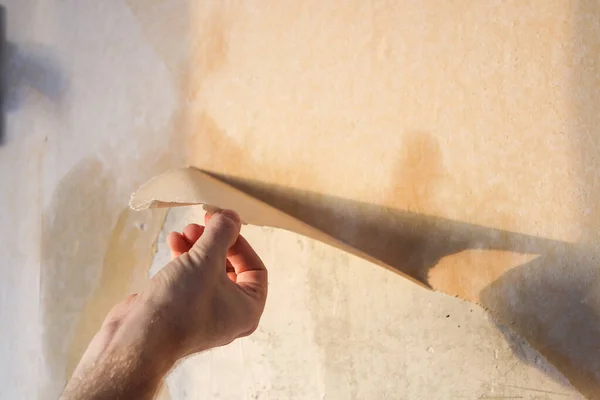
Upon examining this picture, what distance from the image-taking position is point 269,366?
1.22 meters

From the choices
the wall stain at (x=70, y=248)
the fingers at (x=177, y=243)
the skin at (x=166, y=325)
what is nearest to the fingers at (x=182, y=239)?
the fingers at (x=177, y=243)

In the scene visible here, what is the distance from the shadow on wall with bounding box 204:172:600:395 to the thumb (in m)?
0.35

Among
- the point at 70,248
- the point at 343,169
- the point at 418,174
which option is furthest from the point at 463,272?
the point at 70,248

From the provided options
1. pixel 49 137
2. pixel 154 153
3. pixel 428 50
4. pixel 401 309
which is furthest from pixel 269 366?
pixel 49 137

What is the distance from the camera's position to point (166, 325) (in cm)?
68

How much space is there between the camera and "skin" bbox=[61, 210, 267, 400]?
65 cm

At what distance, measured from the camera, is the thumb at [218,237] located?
0.74 meters

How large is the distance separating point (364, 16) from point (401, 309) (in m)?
0.61

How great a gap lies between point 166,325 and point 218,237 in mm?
150

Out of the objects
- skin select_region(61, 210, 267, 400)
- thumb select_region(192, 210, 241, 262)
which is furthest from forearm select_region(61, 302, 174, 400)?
thumb select_region(192, 210, 241, 262)

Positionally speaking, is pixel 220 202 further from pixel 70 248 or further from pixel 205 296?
pixel 70 248

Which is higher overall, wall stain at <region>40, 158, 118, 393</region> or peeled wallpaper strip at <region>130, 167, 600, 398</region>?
peeled wallpaper strip at <region>130, 167, 600, 398</region>

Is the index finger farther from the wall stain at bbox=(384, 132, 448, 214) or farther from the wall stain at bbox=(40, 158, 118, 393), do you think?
the wall stain at bbox=(40, 158, 118, 393)

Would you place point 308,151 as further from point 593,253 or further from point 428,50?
point 593,253
